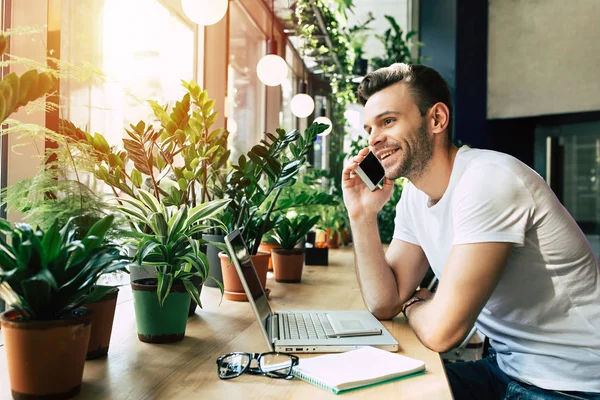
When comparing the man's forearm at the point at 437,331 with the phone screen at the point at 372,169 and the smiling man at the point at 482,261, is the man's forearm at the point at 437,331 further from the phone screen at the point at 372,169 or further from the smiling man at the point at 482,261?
the phone screen at the point at 372,169

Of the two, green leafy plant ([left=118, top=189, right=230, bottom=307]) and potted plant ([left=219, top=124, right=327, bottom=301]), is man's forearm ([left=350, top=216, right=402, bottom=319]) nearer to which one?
potted plant ([left=219, top=124, right=327, bottom=301])

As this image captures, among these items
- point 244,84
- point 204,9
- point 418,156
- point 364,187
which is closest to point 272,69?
point 244,84

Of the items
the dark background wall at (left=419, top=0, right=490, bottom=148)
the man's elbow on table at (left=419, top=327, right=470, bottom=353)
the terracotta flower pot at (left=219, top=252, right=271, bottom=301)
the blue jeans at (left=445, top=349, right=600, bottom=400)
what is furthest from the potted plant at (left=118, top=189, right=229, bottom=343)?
the dark background wall at (left=419, top=0, right=490, bottom=148)

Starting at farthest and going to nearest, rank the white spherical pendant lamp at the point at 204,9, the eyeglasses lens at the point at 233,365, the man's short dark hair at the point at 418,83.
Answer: the white spherical pendant lamp at the point at 204,9, the man's short dark hair at the point at 418,83, the eyeglasses lens at the point at 233,365

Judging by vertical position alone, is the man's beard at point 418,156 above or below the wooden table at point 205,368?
above

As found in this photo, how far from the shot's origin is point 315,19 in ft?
14.7

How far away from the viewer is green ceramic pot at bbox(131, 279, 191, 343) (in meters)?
1.30

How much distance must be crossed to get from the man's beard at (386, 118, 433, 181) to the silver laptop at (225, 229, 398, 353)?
51 cm

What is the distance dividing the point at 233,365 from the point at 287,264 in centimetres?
119

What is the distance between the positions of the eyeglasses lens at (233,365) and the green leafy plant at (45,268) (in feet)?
1.14

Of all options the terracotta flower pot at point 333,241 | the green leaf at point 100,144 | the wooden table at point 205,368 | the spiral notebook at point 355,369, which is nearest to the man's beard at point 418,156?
the wooden table at point 205,368

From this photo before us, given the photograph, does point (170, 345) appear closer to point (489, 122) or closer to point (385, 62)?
A: point (385, 62)

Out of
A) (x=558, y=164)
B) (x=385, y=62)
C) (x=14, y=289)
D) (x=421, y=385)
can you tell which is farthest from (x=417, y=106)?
(x=558, y=164)

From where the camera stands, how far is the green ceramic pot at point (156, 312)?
4.28 feet
